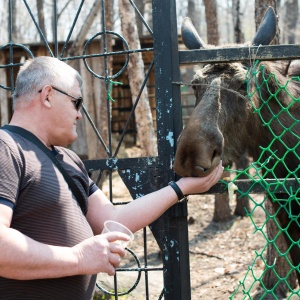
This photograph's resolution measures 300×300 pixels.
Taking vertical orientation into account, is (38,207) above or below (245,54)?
below

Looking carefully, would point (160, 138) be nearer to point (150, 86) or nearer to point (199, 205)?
point (199, 205)

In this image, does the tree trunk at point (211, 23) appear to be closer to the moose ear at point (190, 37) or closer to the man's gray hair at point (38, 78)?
the moose ear at point (190, 37)

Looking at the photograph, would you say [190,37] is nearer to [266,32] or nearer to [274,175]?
[266,32]

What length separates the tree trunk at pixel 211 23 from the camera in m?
10.4

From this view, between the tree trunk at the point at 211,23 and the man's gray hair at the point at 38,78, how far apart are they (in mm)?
7797

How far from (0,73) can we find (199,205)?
7444 millimetres

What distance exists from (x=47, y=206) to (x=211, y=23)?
8.65m

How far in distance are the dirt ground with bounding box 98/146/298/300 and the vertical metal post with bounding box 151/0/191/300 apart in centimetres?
319

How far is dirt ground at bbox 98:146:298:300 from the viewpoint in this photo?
6.69 meters

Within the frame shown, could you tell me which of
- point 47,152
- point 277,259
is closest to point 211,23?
point 277,259

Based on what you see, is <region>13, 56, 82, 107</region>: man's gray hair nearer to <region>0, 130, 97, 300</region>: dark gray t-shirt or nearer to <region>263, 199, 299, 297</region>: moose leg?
<region>0, 130, 97, 300</region>: dark gray t-shirt

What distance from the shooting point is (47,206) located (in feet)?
8.46

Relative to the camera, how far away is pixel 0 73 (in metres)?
15.5

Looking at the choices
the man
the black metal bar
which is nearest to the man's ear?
the man
